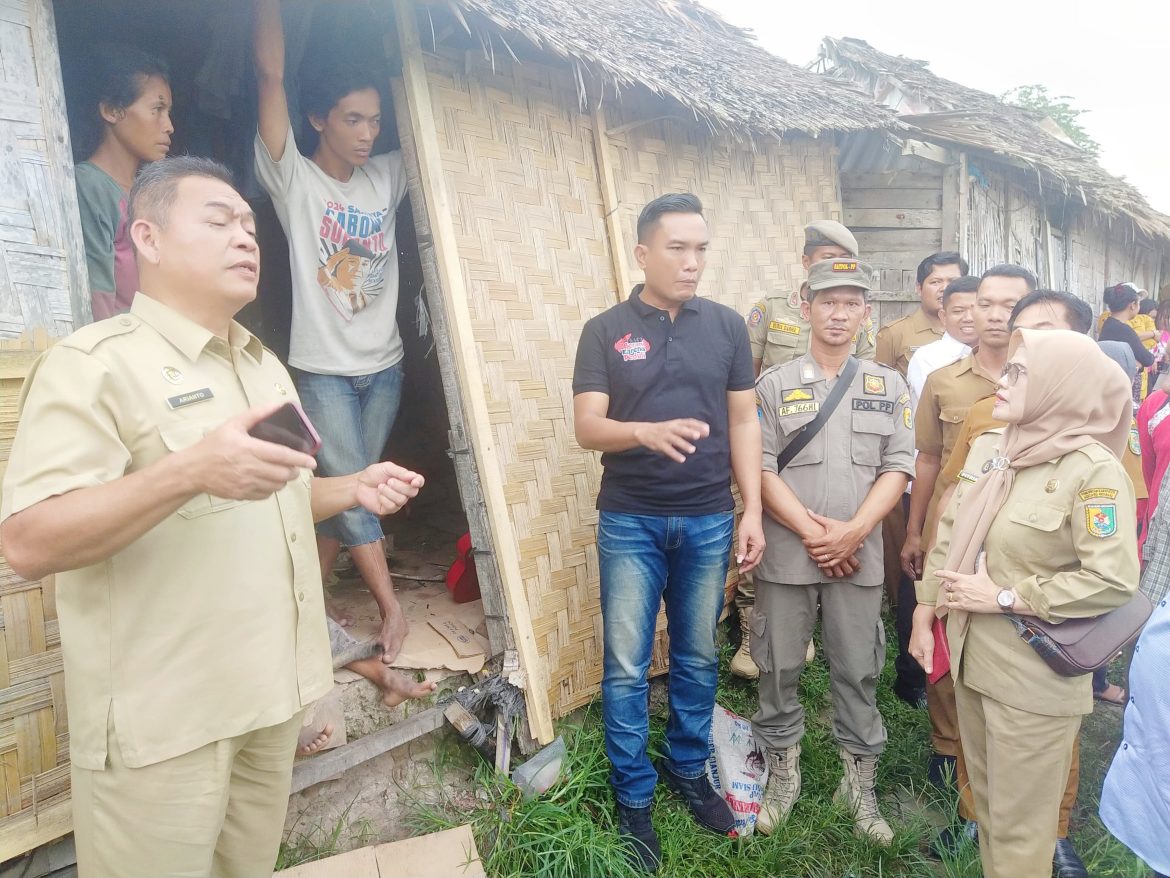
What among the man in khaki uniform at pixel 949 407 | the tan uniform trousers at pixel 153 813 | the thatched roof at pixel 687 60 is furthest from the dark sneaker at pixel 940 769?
the thatched roof at pixel 687 60

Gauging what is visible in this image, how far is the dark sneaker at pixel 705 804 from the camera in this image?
308 cm

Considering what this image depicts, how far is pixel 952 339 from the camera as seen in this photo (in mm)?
4090

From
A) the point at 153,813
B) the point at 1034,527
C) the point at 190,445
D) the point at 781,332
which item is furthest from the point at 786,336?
the point at 153,813

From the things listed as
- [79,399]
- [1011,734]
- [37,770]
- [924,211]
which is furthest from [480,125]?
[924,211]

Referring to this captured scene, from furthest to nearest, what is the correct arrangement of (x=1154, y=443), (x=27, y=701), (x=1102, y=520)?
1. (x=1154, y=443)
2. (x=1102, y=520)
3. (x=27, y=701)

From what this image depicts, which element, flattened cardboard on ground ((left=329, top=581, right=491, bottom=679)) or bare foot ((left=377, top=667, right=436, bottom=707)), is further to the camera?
flattened cardboard on ground ((left=329, top=581, right=491, bottom=679))

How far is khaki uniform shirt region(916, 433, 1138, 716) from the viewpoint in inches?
87.6

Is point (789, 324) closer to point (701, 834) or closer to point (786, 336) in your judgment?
point (786, 336)

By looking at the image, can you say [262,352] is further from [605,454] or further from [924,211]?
[924,211]

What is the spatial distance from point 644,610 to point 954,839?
1.60 m

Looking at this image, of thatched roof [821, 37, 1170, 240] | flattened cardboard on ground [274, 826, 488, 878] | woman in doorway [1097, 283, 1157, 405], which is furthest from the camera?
woman in doorway [1097, 283, 1157, 405]

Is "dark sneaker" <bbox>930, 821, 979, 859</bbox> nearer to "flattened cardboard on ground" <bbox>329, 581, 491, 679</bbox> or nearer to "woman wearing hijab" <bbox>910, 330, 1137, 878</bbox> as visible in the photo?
"woman wearing hijab" <bbox>910, 330, 1137, 878</bbox>

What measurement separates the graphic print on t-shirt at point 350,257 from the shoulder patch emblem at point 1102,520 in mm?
2783

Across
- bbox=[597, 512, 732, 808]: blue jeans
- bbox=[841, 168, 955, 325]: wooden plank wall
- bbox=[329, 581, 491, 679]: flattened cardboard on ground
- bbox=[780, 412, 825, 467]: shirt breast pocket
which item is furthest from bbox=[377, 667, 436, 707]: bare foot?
bbox=[841, 168, 955, 325]: wooden plank wall
